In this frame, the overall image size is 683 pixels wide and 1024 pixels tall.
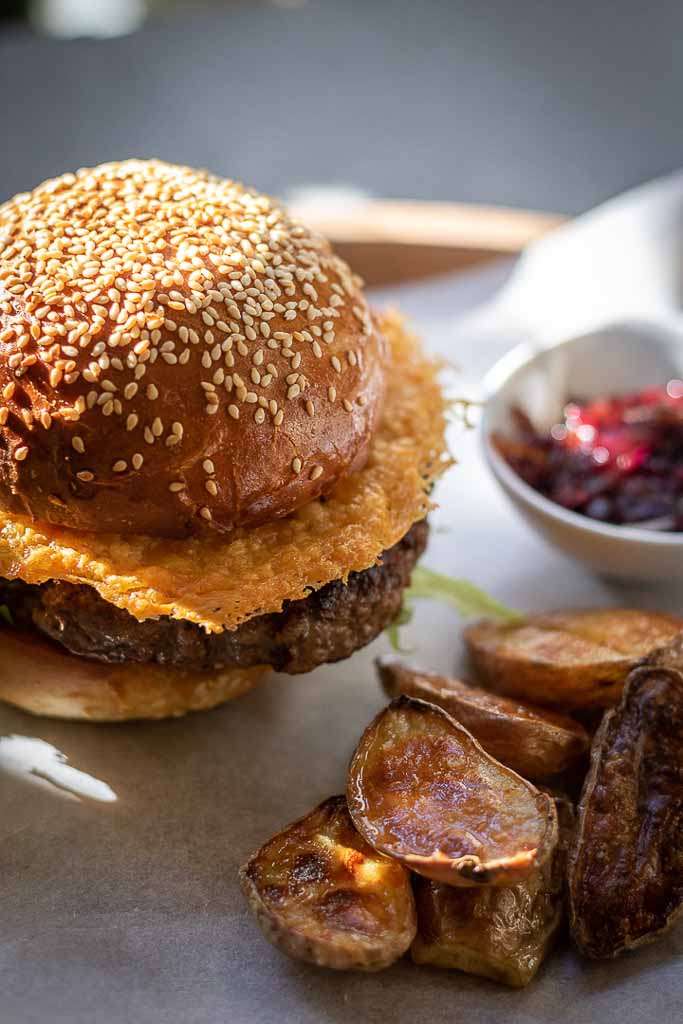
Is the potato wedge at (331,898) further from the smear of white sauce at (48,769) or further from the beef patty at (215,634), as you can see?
the smear of white sauce at (48,769)

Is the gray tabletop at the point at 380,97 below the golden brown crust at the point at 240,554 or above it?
above

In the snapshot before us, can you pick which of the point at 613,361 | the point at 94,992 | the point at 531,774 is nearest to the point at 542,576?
the point at 613,361

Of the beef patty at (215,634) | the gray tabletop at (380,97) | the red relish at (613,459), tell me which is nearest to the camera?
the beef patty at (215,634)

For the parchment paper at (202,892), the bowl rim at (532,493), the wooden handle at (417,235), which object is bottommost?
the parchment paper at (202,892)

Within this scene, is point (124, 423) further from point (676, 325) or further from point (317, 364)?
point (676, 325)

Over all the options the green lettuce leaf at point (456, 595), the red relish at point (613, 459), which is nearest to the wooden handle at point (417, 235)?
the red relish at point (613, 459)

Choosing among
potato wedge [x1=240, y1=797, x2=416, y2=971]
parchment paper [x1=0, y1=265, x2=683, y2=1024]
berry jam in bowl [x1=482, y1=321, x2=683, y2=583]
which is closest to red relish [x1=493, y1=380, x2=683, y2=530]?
berry jam in bowl [x1=482, y1=321, x2=683, y2=583]

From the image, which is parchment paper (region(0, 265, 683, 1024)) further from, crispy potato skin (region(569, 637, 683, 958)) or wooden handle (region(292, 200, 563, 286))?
wooden handle (region(292, 200, 563, 286))
